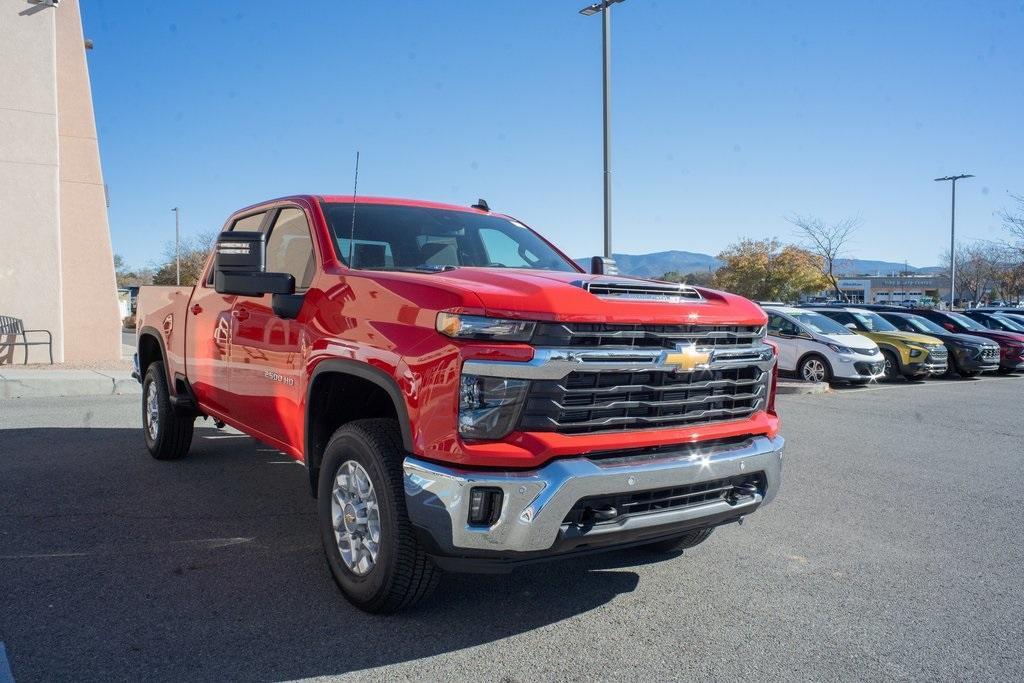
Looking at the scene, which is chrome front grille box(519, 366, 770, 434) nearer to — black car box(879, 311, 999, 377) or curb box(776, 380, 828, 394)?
curb box(776, 380, 828, 394)

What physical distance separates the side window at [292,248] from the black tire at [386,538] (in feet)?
3.65

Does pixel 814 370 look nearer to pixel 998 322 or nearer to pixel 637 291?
pixel 998 322

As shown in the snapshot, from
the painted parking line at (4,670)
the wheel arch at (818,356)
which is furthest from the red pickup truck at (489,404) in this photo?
the wheel arch at (818,356)

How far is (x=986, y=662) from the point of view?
3.29 m

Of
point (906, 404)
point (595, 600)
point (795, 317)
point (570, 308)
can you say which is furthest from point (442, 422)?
point (795, 317)

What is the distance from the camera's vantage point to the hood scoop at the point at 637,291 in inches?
137

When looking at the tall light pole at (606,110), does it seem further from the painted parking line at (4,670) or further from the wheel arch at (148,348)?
the painted parking line at (4,670)

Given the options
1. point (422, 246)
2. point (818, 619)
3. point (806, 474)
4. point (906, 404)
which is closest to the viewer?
point (818, 619)

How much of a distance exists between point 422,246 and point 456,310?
1661 millimetres

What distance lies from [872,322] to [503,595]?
16026 mm

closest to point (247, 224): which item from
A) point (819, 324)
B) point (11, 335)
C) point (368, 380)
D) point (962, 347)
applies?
point (368, 380)

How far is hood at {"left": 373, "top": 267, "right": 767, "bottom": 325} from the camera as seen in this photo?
321 cm

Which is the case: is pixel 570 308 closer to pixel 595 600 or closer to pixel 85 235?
pixel 595 600

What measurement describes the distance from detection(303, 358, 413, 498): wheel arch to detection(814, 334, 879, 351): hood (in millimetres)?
13025
